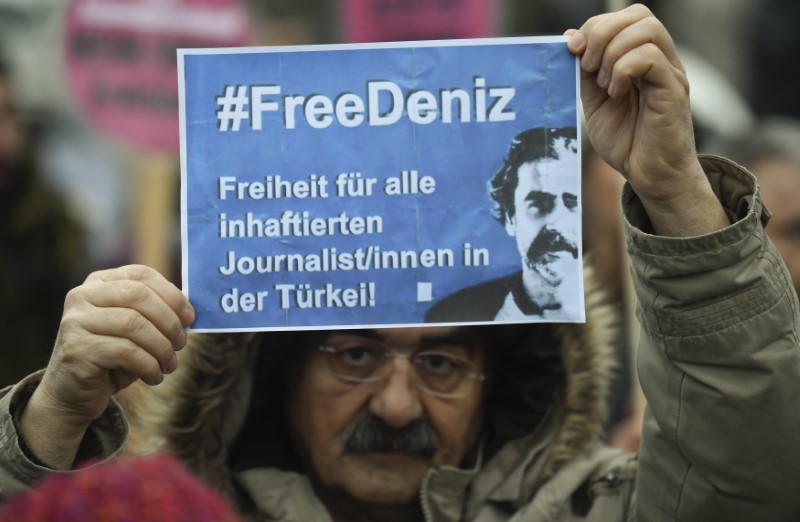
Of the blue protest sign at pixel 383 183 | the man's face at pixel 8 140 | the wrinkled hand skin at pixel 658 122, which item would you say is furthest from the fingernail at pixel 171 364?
the man's face at pixel 8 140

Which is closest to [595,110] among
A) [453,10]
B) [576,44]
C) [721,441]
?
[576,44]

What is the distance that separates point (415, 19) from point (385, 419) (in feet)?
8.66

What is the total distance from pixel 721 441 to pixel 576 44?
27.3 inches

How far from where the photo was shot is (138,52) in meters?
4.70

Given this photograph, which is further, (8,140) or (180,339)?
(8,140)

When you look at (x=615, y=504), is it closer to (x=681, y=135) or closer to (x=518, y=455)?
(x=518, y=455)

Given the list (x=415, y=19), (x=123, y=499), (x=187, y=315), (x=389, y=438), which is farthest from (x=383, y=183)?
(x=415, y=19)

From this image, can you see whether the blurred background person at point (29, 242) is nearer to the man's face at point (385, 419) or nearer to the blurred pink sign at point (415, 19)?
the blurred pink sign at point (415, 19)

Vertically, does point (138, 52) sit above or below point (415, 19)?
below

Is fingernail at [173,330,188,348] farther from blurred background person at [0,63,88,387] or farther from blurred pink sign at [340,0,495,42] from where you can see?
blurred background person at [0,63,88,387]

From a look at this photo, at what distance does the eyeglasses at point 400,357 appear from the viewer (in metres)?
2.73

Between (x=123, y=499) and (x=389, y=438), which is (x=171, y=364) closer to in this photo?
(x=389, y=438)

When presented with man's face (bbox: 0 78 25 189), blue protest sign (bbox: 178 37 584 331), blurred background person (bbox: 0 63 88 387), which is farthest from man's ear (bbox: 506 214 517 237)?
man's face (bbox: 0 78 25 189)

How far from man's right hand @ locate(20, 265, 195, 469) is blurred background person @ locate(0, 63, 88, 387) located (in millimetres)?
2774
